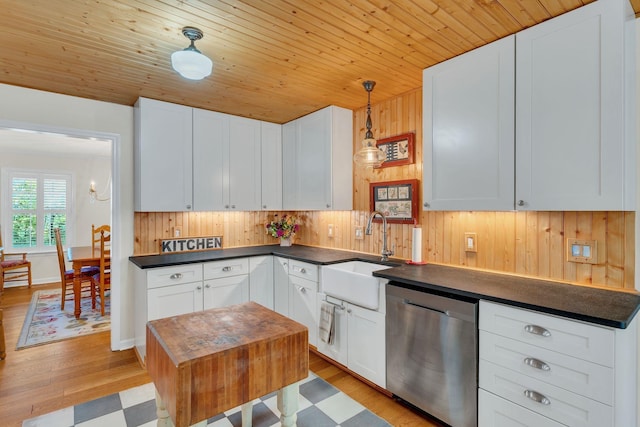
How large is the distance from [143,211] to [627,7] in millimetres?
3734

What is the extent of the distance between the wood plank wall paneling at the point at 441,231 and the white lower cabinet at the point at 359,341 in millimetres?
740

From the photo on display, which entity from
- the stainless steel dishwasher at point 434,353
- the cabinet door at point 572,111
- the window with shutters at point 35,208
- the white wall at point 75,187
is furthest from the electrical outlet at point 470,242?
the window with shutters at point 35,208

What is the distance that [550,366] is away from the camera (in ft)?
4.97

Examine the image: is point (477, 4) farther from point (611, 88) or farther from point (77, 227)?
point (77, 227)

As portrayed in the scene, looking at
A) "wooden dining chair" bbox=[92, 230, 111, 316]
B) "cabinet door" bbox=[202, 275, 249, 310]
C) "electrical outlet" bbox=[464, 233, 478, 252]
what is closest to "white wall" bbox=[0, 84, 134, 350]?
"cabinet door" bbox=[202, 275, 249, 310]

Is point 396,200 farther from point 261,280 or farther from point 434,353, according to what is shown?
point 261,280

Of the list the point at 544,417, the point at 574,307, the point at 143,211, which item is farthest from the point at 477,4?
the point at 143,211

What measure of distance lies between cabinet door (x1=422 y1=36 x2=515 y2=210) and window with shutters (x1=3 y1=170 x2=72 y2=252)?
6.87m

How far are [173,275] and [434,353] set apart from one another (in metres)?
2.21

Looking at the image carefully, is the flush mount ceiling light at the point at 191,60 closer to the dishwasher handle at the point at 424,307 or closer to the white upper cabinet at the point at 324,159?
the white upper cabinet at the point at 324,159

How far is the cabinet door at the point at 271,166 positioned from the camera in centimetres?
383

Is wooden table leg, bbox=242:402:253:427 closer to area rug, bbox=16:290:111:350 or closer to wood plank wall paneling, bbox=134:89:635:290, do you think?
wood plank wall paneling, bbox=134:89:635:290

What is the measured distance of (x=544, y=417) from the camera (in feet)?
5.04

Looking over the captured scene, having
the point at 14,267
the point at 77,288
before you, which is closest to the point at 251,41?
the point at 77,288
